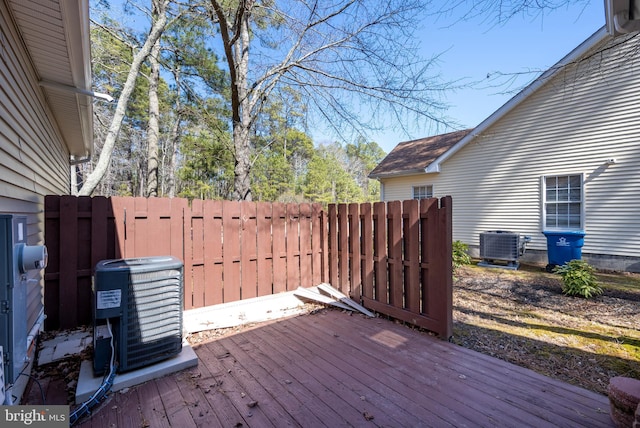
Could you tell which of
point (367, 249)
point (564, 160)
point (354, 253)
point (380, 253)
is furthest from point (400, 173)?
point (380, 253)

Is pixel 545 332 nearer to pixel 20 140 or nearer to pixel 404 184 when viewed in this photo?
pixel 20 140

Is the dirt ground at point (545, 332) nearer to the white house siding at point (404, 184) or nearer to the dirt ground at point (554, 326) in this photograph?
the dirt ground at point (554, 326)

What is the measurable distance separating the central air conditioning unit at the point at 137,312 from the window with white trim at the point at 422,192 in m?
9.32

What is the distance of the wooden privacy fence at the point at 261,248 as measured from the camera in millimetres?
3129

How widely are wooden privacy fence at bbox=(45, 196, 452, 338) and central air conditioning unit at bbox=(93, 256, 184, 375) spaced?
1020 millimetres

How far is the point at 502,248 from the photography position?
749 centimetres

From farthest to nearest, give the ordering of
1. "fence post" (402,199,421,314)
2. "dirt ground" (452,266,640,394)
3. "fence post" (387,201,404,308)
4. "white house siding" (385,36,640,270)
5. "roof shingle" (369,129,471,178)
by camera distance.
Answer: "roof shingle" (369,129,471,178), "white house siding" (385,36,640,270), "fence post" (387,201,404,308), "fence post" (402,199,421,314), "dirt ground" (452,266,640,394)

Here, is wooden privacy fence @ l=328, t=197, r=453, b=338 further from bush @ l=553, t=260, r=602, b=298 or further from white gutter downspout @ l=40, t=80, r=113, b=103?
white gutter downspout @ l=40, t=80, r=113, b=103

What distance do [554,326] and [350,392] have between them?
308 centimetres

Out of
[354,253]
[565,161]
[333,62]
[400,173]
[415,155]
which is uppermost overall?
[333,62]

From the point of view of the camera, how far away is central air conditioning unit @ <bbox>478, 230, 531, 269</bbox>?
7336mm

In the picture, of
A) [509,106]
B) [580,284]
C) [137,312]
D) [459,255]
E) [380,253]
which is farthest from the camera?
[509,106]

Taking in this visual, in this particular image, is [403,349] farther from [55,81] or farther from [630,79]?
[630,79]

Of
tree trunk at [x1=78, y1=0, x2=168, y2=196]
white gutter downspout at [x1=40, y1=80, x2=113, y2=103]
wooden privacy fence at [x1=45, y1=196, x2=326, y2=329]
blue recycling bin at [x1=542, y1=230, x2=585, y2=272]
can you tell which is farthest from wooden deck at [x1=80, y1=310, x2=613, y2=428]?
blue recycling bin at [x1=542, y1=230, x2=585, y2=272]
